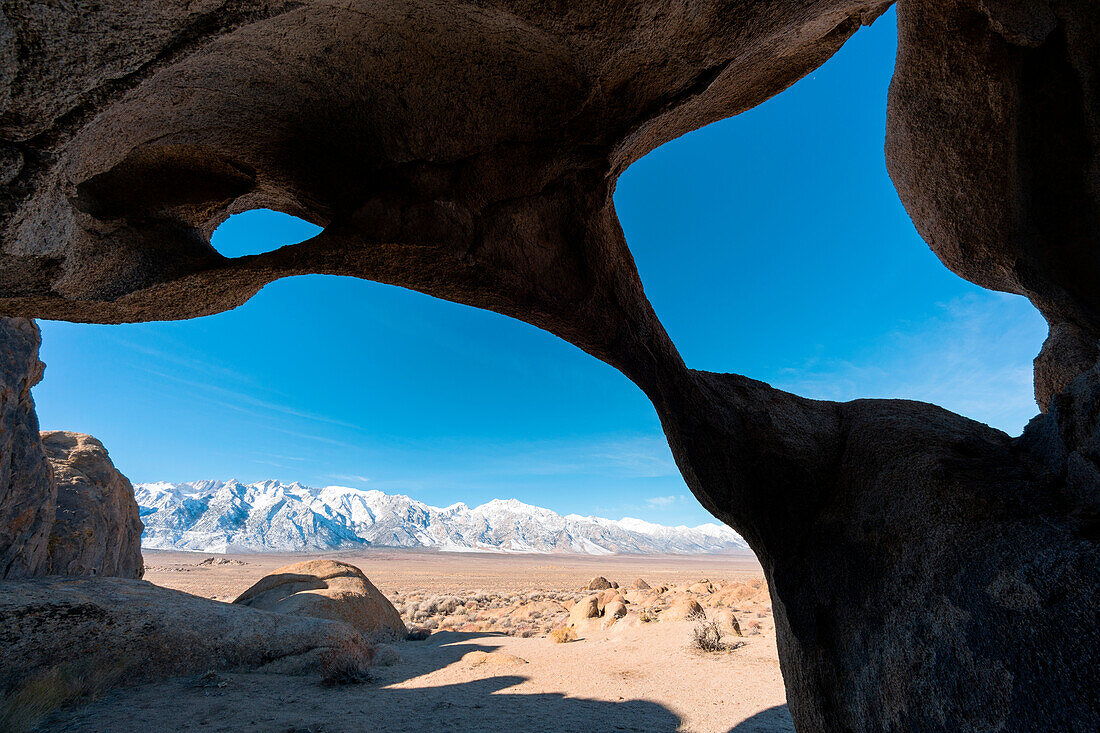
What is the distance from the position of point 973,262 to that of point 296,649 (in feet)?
35.5

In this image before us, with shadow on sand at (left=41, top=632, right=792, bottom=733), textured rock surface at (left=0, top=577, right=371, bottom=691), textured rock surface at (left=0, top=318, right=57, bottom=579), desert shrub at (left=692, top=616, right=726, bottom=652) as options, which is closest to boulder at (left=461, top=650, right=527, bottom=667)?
shadow on sand at (left=41, top=632, right=792, bottom=733)

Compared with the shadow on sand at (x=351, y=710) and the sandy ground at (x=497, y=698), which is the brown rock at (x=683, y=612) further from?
the shadow on sand at (x=351, y=710)

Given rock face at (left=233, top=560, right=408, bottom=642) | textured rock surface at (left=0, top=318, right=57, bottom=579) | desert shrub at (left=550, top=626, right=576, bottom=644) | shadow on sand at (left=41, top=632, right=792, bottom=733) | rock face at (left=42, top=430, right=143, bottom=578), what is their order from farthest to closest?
desert shrub at (left=550, top=626, right=576, bottom=644), rock face at (left=233, top=560, right=408, bottom=642), rock face at (left=42, top=430, right=143, bottom=578), textured rock surface at (left=0, top=318, right=57, bottom=579), shadow on sand at (left=41, top=632, right=792, bottom=733)

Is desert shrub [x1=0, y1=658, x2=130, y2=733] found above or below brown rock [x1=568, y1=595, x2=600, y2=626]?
above

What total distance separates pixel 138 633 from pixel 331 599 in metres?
5.44

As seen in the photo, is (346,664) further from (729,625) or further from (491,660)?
(729,625)

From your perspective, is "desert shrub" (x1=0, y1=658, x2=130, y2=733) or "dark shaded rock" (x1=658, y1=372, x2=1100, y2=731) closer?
"dark shaded rock" (x1=658, y1=372, x2=1100, y2=731)

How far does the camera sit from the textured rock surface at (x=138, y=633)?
5.82 metres

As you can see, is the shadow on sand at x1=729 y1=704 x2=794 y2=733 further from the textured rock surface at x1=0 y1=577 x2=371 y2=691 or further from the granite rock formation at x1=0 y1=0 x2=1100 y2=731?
the textured rock surface at x1=0 y1=577 x2=371 y2=691

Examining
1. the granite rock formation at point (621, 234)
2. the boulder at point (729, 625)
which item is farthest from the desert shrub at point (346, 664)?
the boulder at point (729, 625)

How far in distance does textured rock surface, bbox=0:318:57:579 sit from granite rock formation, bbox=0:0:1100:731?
7.72 meters

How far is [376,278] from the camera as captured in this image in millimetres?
4898

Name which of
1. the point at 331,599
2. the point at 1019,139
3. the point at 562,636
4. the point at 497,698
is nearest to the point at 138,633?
the point at 497,698

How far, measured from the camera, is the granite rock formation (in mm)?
2412
